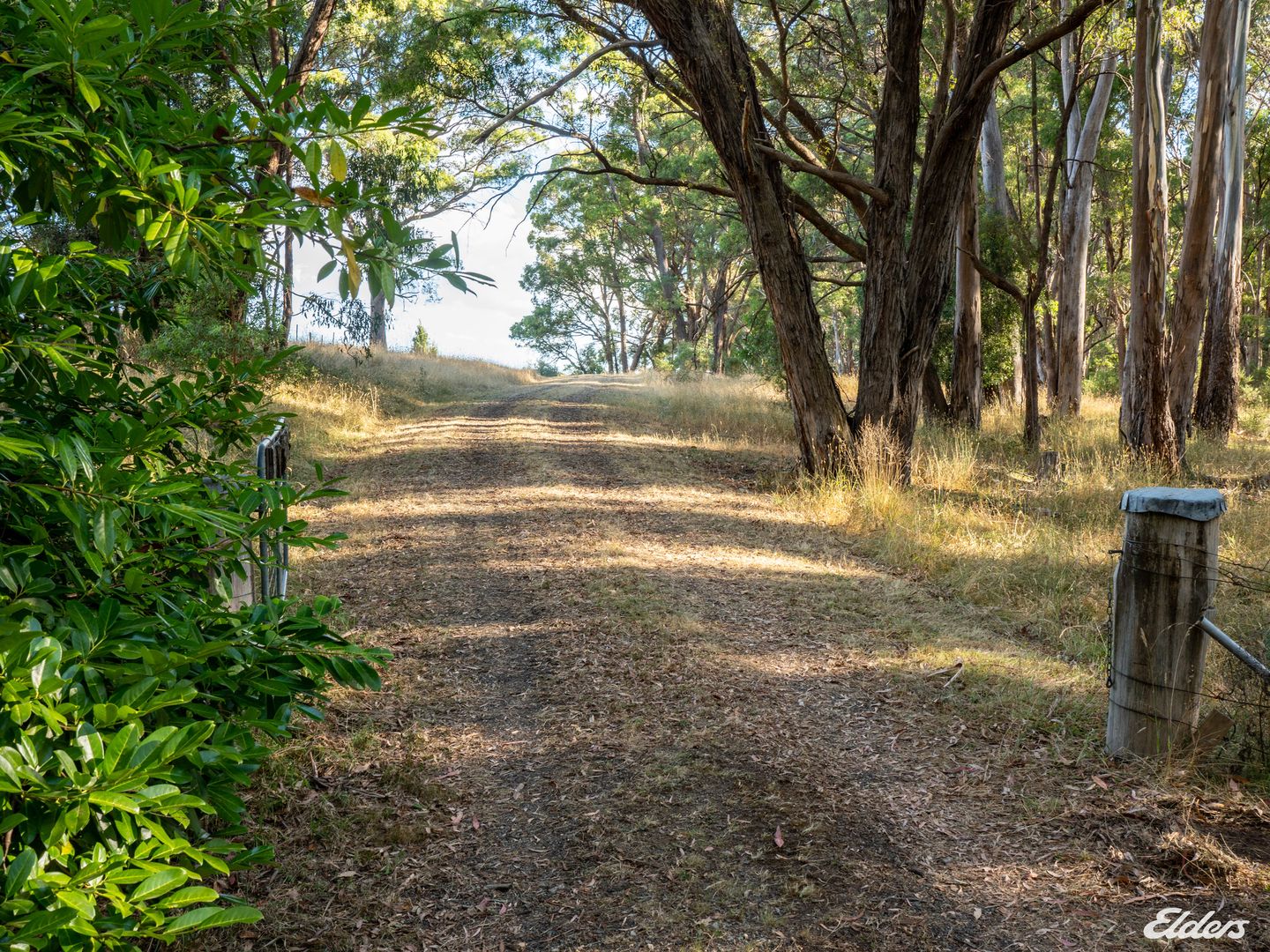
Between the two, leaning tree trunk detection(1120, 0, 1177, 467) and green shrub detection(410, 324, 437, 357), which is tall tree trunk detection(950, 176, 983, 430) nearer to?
leaning tree trunk detection(1120, 0, 1177, 467)

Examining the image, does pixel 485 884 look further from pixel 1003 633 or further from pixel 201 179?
pixel 1003 633

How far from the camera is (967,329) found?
13930 millimetres

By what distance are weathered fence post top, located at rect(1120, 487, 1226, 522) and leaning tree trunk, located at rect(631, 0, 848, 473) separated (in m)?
5.81

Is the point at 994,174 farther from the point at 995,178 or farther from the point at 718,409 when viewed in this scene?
the point at 718,409

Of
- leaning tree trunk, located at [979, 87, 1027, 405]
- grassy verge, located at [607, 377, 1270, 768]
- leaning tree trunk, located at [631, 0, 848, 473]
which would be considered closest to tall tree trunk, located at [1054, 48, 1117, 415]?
leaning tree trunk, located at [979, 87, 1027, 405]

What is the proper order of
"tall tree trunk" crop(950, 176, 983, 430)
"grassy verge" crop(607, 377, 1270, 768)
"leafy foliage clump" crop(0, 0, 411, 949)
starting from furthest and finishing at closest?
"tall tree trunk" crop(950, 176, 983, 430) → "grassy verge" crop(607, 377, 1270, 768) → "leafy foliage clump" crop(0, 0, 411, 949)

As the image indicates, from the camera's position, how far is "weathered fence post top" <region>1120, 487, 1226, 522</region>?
144 inches

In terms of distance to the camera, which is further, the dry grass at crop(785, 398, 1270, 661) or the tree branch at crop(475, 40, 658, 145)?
the tree branch at crop(475, 40, 658, 145)

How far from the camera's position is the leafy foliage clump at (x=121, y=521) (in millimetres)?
1320

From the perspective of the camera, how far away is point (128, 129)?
1.86 metres

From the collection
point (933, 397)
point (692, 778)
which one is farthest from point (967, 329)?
point (692, 778)

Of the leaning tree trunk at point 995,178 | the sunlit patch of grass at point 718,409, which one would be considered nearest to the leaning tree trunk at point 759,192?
the sunlit patch of grass at point 718,409

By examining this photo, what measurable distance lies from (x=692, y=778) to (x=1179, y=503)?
2291 mm

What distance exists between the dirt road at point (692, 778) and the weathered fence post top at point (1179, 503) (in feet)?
3.67
